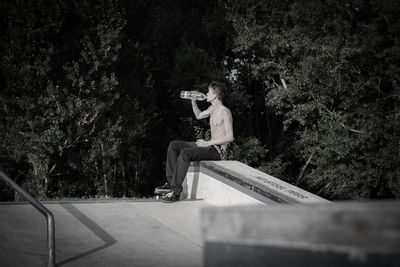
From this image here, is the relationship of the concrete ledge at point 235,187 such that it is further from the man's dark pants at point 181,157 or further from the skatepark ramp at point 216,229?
the man's dark pants at point 181,157

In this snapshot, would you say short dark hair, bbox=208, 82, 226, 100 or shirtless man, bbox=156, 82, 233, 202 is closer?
shirtless man, bbox=156, 82, 233, 202

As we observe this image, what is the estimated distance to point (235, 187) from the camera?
21.4 feet

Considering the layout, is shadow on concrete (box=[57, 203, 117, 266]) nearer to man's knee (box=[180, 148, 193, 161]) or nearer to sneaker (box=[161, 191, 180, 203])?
sneaker (box=[161, 191, 180, 203])

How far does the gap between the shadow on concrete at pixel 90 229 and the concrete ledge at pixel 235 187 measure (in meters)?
2.02

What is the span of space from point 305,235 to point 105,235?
142 inches

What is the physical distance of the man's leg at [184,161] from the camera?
22.0 feet

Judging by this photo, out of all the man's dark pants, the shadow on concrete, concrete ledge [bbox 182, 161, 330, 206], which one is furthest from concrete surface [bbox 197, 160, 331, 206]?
the shadow on concrete


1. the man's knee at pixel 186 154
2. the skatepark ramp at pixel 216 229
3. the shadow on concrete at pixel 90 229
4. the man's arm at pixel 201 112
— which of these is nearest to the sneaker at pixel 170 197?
the skatepark ramp at pixel 216 229

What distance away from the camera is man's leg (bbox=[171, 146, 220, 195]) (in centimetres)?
670

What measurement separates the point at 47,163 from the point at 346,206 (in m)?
14.8

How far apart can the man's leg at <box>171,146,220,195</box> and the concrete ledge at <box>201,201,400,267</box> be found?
16.4 ft

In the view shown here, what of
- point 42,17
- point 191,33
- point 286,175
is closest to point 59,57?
point 42,17

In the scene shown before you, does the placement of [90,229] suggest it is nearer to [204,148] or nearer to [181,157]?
[181,157]

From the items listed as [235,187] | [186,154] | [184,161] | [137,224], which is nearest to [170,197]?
[184,161]
